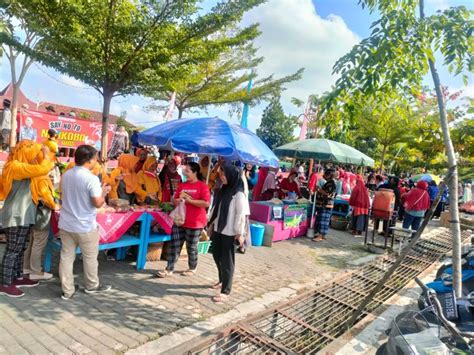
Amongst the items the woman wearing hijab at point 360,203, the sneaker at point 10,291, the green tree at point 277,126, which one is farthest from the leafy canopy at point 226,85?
the green tree at point 277,126

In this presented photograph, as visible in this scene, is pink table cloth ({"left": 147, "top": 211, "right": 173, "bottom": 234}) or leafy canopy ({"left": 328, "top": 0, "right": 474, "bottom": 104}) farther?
pink table cloth ({"left": 147, "top": 211, "right": 173, "bottom": 234})

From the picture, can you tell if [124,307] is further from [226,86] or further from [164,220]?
[226,86]

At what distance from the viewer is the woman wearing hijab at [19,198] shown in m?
3.65

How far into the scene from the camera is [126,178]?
6.09 metres

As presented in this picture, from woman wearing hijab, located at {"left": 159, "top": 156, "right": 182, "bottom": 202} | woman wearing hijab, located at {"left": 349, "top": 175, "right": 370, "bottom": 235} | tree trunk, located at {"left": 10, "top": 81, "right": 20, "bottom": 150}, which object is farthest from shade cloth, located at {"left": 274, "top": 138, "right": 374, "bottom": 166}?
tree trunk, located at {"left": 10, "top": 81, "right": 20, "bottom": 150}

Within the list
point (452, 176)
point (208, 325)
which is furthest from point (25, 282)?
point (452, 176)

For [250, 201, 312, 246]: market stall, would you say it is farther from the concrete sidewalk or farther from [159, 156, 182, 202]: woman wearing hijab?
[159, 156, 182, 202]: woman wearing hijab

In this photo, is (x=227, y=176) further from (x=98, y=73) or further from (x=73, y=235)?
(x=98, y=73)

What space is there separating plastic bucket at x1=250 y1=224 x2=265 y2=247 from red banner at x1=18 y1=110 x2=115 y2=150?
7.75 metres

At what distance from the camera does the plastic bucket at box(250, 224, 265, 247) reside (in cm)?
757

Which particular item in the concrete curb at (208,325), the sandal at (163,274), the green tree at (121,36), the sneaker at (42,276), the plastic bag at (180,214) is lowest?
the concrete curb at (208,325)

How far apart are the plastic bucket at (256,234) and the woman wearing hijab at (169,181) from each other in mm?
1960

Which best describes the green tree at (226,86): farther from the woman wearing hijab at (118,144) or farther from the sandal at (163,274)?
the sandal at (163,274)

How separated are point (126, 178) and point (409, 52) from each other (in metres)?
4.78
